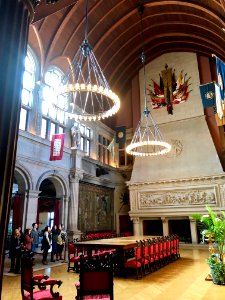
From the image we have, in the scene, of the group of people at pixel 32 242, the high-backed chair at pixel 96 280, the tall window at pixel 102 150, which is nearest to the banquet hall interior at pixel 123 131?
the tall window at pixel 102 150

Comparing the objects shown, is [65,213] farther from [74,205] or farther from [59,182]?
[59,182]

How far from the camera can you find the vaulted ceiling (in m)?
12.0

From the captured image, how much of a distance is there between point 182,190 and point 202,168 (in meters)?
1.71

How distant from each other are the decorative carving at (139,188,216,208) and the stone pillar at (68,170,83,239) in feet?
15.5

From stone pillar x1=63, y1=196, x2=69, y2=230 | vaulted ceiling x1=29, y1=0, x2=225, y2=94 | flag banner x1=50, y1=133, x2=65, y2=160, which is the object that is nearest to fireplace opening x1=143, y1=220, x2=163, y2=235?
stone pillar x1=63, y1=196, x2=69, y2=230

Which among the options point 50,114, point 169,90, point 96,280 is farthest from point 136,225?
point 96,280

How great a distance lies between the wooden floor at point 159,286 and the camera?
4.99m

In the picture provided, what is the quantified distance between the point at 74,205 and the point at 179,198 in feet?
20.5

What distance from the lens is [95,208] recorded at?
48.0 feet

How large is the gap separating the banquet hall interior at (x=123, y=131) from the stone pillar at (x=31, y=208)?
0.04 m

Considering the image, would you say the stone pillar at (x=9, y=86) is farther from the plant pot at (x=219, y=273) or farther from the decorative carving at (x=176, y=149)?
the decorative carving at (x=176, y=149)

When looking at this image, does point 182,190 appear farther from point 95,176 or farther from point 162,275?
point 162,275

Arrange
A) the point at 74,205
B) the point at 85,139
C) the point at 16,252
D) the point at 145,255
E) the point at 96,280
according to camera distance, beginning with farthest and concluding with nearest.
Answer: the point at 85,139
the point at 74,205
the point at 16,252
the point at 145,255
the point at 96,280

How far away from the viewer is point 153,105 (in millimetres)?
17562
